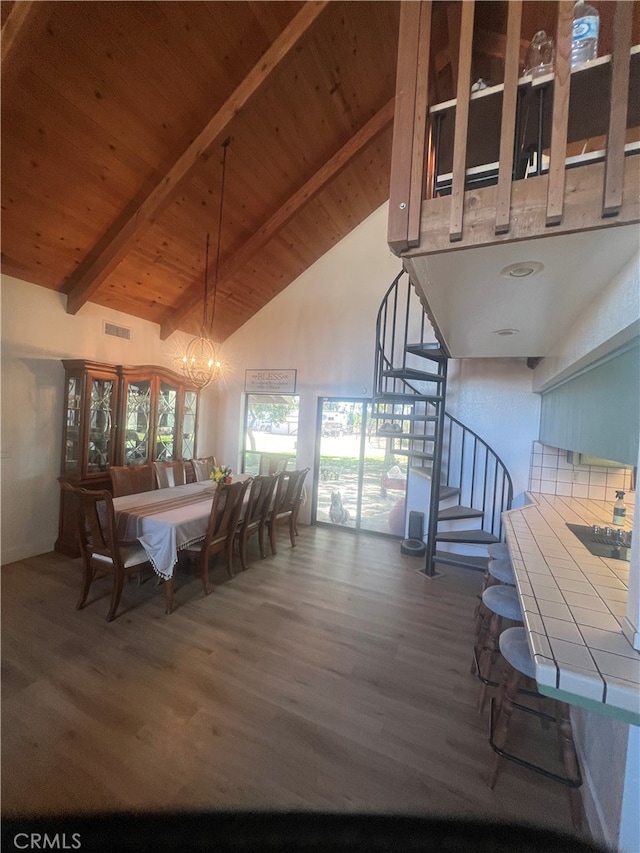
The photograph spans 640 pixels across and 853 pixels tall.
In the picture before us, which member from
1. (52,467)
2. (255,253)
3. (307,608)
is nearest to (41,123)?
(255,253)

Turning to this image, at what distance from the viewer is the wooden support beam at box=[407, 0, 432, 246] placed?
1180mm

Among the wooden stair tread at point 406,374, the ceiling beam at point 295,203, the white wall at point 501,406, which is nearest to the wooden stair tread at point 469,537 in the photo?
the white wall at point 501,406

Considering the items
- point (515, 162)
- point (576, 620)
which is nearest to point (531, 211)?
point (515, 162)

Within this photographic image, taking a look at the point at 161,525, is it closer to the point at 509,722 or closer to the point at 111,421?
the point at 111,421

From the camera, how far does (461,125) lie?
1.15 metres

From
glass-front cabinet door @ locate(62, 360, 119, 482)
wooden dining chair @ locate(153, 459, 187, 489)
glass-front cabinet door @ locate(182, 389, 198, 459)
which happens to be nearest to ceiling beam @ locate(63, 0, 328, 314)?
glass-front cabinet door @ locate(62, 360, 119, 482)

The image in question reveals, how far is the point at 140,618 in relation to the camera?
2.46 metres

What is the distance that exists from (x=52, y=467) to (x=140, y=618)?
225 cm

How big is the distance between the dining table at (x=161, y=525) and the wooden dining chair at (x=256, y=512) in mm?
442

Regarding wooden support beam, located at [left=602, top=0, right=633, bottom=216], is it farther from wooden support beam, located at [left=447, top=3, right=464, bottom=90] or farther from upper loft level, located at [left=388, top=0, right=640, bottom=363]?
wooden support beam, located at [left=447, top=3, right=464, bottom=90]

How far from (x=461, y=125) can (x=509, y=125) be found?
0.16m

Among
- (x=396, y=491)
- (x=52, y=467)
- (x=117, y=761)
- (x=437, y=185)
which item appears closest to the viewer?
(x=437, y=185)

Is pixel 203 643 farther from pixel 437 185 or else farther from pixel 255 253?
pixel 255 253

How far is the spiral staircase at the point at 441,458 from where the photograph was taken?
11.0 ft
